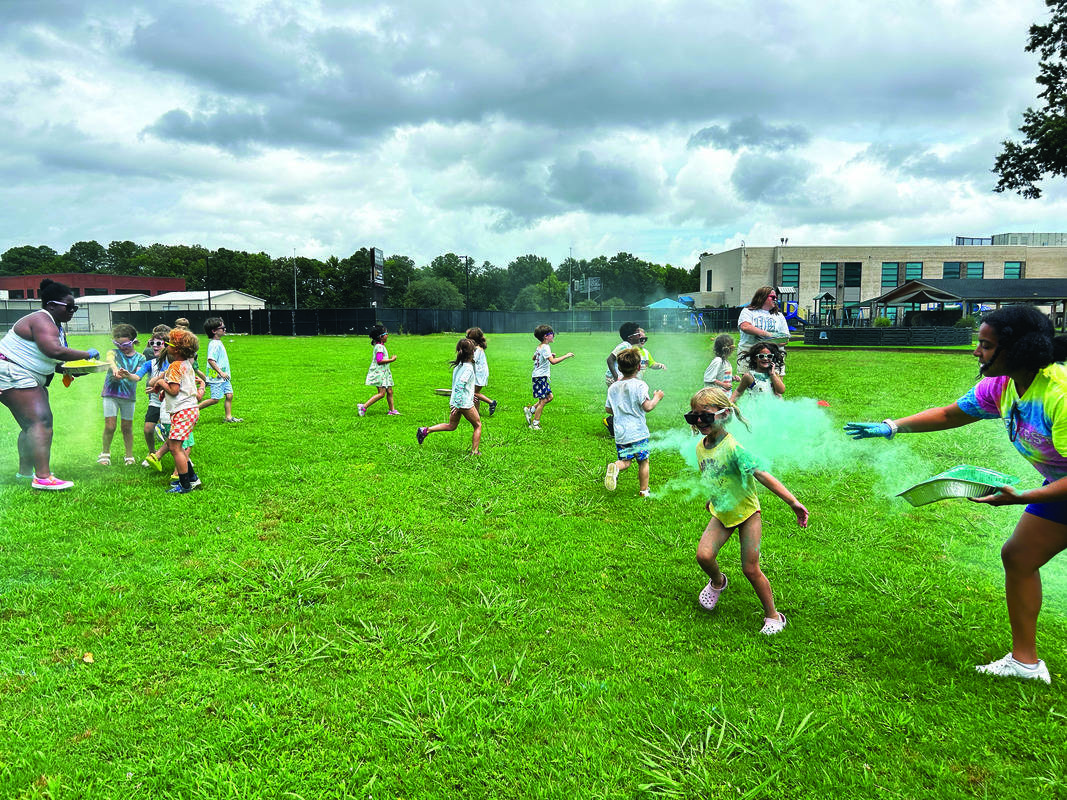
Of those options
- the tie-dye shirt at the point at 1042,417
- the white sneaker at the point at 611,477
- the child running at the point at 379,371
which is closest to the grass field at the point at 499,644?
the white sneaker at the point at 611,477

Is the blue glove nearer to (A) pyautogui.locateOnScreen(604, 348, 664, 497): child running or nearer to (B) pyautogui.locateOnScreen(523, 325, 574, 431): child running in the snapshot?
(A) pyautogui.locateOnScreen(604, 348, 664, 497): child running

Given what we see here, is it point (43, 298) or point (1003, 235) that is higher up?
point (1003, 235)

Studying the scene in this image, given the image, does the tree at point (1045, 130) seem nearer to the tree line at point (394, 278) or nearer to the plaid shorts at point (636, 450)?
the plaid shorts at point (636, 450)

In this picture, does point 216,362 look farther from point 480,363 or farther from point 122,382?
point 480,363

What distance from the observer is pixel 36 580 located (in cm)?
457

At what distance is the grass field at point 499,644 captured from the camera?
2807 millimetres

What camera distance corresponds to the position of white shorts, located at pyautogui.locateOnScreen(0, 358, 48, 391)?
6.30 metres

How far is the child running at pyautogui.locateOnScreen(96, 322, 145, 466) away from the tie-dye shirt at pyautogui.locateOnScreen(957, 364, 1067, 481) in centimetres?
825

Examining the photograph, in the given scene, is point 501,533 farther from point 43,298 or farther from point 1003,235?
point 1003,235

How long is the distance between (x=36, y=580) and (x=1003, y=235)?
88.2 metres

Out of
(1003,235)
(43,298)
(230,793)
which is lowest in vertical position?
(230,793)

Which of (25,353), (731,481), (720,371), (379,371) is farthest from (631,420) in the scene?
(379,371)

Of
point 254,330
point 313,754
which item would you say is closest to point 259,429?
point 313,754

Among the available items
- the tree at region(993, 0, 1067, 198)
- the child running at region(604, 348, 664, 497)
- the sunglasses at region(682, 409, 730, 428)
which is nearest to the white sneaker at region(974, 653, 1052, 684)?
the sunglasses at region(682, 409, 730, 428)
